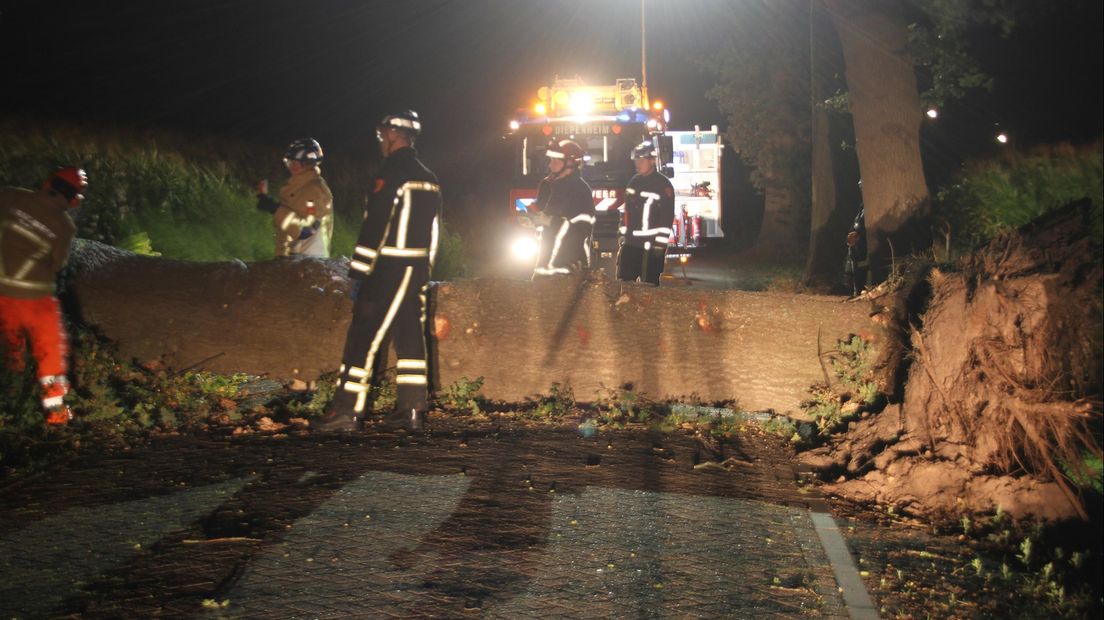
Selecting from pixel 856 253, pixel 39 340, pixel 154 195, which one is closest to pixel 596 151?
pixel 856 253

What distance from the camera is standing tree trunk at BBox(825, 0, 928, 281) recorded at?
11547 mm

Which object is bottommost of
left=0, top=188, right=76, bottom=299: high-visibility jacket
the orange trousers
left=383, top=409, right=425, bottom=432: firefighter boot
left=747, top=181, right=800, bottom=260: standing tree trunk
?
left=383, top=409, right=425, bottom=432: firefighter boot

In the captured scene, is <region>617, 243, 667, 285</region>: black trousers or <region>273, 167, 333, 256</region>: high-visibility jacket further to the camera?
<region>617, 243, 667, 285</region>: black trousers

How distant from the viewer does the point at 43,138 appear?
12750 millimetres

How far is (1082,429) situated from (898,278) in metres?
2.01

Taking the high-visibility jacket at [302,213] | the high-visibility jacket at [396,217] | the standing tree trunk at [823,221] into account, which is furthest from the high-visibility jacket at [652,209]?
the standing tree trunk at [823,221]

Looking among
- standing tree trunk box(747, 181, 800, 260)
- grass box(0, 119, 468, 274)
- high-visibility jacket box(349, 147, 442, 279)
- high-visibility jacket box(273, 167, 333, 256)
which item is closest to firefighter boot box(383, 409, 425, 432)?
high-visibility jacket box(349, 147, 442, 279)

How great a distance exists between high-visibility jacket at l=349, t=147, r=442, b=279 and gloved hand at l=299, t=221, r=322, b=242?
209 centimetres

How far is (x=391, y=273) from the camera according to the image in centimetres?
673

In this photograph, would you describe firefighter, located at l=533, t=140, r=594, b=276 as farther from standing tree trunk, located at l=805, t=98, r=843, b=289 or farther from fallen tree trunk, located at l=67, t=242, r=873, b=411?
standing tree trunk, located at l=805, t=98, r=843, b=289

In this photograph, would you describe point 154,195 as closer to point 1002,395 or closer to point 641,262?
point 641,262

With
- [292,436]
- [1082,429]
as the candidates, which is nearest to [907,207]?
[1082,429]

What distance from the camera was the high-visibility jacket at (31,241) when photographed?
22.0 ft

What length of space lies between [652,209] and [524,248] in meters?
5.11
